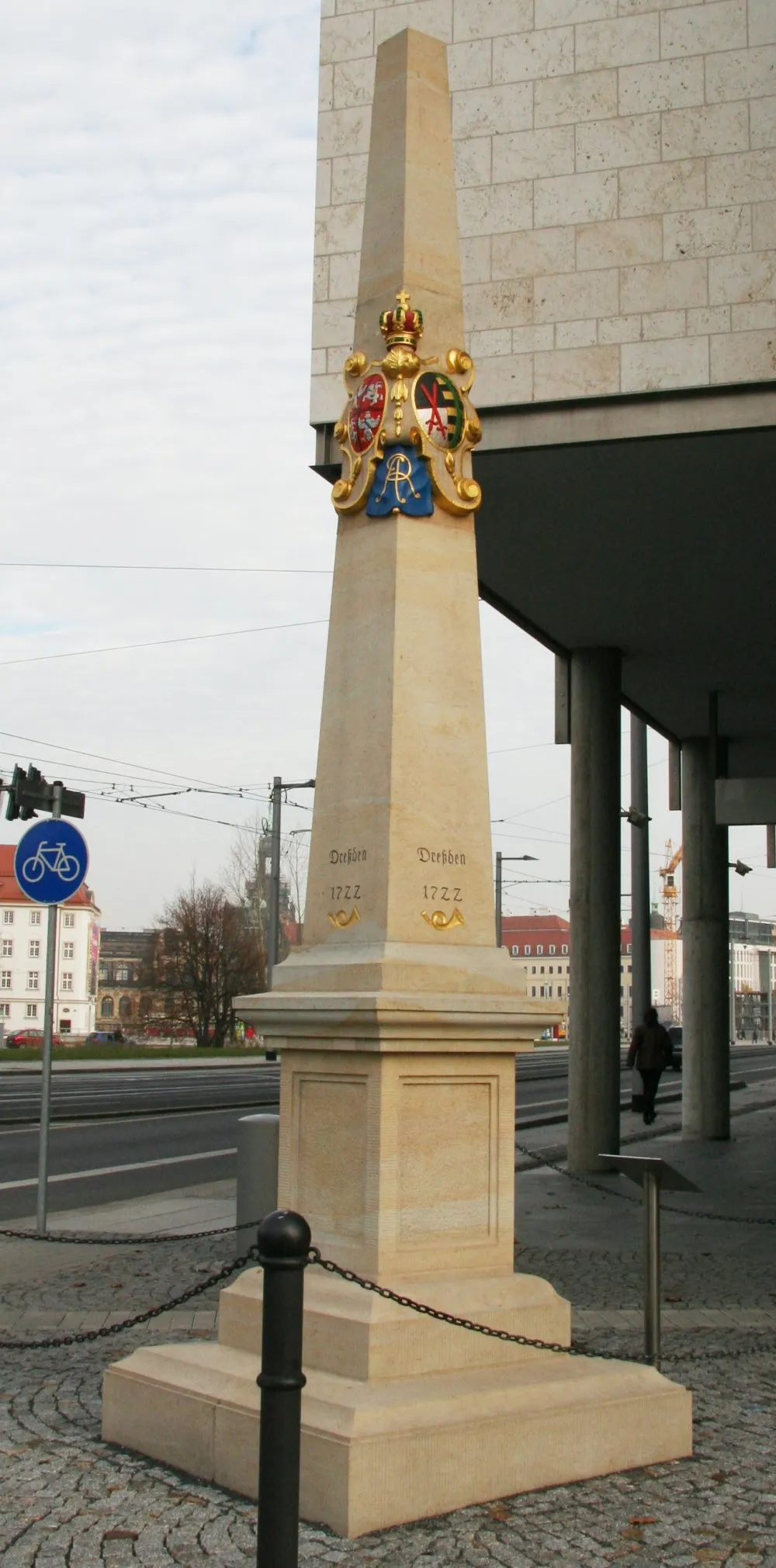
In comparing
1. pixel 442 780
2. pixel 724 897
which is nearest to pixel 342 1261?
pixel 442 780

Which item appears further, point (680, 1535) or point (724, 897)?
point (724, 897)

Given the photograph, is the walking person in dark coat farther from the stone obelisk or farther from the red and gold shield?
the red and gold shield

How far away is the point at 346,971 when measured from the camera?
5691mm

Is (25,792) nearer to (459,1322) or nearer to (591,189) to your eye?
(591,189)

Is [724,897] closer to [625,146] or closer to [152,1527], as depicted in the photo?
[625,146]

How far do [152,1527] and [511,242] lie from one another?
907 cm

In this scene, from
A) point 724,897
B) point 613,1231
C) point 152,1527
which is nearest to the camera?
point 152,1527

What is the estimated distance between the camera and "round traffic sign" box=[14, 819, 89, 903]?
10.7 m

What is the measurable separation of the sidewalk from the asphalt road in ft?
9.29

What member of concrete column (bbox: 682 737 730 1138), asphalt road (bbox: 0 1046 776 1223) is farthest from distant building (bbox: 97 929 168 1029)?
concrete column (bbox: 682 737 730 1138)

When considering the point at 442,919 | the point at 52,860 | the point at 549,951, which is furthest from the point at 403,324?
the point at 549,951

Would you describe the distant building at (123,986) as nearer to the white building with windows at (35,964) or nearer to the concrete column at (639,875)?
the white building with windows at (35,964)

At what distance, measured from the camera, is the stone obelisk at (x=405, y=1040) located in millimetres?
4984

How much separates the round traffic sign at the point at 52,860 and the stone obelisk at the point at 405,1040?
4958mm
